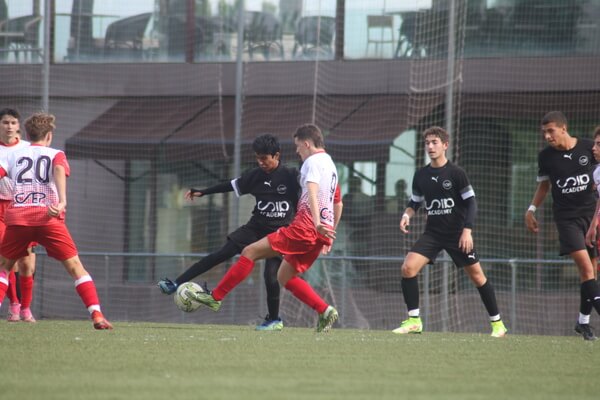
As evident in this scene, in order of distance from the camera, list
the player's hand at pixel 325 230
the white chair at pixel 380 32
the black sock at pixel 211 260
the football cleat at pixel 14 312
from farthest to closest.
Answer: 1. the white chair at pixel 380 32
2. the football cleat at pixel 14 312
3. the black sock at pixel 211 260
4. the player's hand at pixel 325 230

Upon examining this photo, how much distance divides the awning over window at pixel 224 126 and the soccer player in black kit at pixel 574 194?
736cm

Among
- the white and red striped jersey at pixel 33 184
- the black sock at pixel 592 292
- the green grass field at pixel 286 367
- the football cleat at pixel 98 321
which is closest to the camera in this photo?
the green grass field at pixel 286 367

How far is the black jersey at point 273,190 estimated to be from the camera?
11859 millimetres

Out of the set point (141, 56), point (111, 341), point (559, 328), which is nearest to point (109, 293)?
point (141, 56)

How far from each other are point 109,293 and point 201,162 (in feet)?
9.99

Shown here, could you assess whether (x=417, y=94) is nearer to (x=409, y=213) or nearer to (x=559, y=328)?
(x=559, y=328)

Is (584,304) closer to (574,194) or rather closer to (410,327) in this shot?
(574,194)

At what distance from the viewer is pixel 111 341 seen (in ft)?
30.3

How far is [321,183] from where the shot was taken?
10641mm

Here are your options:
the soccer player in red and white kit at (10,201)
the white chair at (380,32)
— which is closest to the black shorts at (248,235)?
the soccer player in red and white kit at (10,201)

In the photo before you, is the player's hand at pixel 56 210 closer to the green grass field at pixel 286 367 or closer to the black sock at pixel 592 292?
the green grass field at pixel 286 367

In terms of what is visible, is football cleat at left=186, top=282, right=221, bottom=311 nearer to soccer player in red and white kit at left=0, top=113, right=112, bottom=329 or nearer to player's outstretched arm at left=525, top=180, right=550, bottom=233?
soccer player in red and white kit at left=0, top=113, right=112, bottom=329

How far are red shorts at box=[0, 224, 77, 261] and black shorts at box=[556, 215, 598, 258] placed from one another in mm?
4208

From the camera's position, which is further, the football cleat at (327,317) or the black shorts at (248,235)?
the black shorts at (248,235)
